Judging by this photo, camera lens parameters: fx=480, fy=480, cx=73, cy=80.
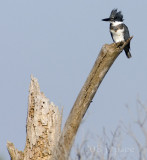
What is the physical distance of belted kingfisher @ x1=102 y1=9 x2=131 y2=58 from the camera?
1047 cm

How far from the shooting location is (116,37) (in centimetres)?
1054

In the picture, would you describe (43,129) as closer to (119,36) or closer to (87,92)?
(87,92)

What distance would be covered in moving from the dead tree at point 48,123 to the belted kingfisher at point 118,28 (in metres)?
2.48

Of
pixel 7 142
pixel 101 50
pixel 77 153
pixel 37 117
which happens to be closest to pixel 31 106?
pixel 37 117

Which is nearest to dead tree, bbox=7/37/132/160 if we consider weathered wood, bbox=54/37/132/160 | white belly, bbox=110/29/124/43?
weathered wood, bbox=54/37/132/160

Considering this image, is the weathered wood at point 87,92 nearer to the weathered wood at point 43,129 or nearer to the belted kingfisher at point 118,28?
the weathered wood at point 43,129

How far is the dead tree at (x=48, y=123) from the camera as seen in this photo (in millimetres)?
7699

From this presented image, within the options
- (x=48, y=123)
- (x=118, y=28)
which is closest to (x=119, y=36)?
(x=118, y=28)

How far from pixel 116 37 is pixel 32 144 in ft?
11.7

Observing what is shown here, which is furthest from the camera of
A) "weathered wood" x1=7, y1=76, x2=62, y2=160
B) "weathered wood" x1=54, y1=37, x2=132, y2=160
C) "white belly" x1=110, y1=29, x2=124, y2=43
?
"white belly" x1=110, y1=29, x2=124, y2=43

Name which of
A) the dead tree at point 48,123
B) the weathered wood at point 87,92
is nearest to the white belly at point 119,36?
the dead tree at point 48,123

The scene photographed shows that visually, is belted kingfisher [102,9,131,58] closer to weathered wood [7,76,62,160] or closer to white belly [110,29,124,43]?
white belly [110,29,124,43]

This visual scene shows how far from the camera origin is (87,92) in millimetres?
7684

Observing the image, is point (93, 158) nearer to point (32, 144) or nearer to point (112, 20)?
point (32, 144)
